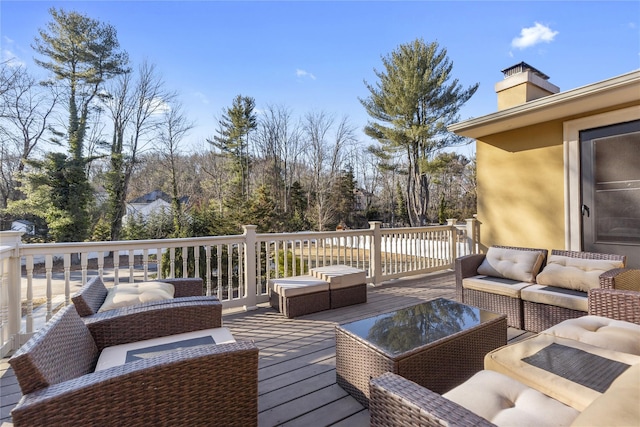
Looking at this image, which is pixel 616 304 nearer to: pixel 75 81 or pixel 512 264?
pixel 512 264

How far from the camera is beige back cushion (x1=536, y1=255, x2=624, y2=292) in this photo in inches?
113

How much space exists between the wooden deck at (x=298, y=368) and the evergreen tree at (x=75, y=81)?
39.4ft

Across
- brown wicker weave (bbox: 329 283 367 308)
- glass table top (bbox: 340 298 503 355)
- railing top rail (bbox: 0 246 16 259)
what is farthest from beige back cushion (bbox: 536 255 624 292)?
railing top rail (bbox: 0 246 16 259)

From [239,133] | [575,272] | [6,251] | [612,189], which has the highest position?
[239,133]

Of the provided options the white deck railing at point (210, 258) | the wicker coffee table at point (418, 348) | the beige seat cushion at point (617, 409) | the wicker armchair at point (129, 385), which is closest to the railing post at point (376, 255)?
the white deck railing at point (210, 258)

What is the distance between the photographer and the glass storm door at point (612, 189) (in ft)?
12.5

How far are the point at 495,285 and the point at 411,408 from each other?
109 inches

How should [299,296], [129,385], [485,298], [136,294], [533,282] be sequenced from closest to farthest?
[129,385] → [136,294] → [533,282] → [485,298] → [299,296]

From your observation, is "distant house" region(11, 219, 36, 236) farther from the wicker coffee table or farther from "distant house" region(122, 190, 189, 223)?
the wicker coffee table

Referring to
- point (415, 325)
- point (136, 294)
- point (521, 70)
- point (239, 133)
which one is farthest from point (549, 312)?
point (239, 133)

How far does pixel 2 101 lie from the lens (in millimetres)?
11141

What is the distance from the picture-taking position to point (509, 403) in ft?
4.01

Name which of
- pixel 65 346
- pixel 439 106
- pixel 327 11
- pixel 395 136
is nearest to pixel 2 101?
pixel 327 11

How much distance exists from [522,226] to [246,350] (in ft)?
17.1
